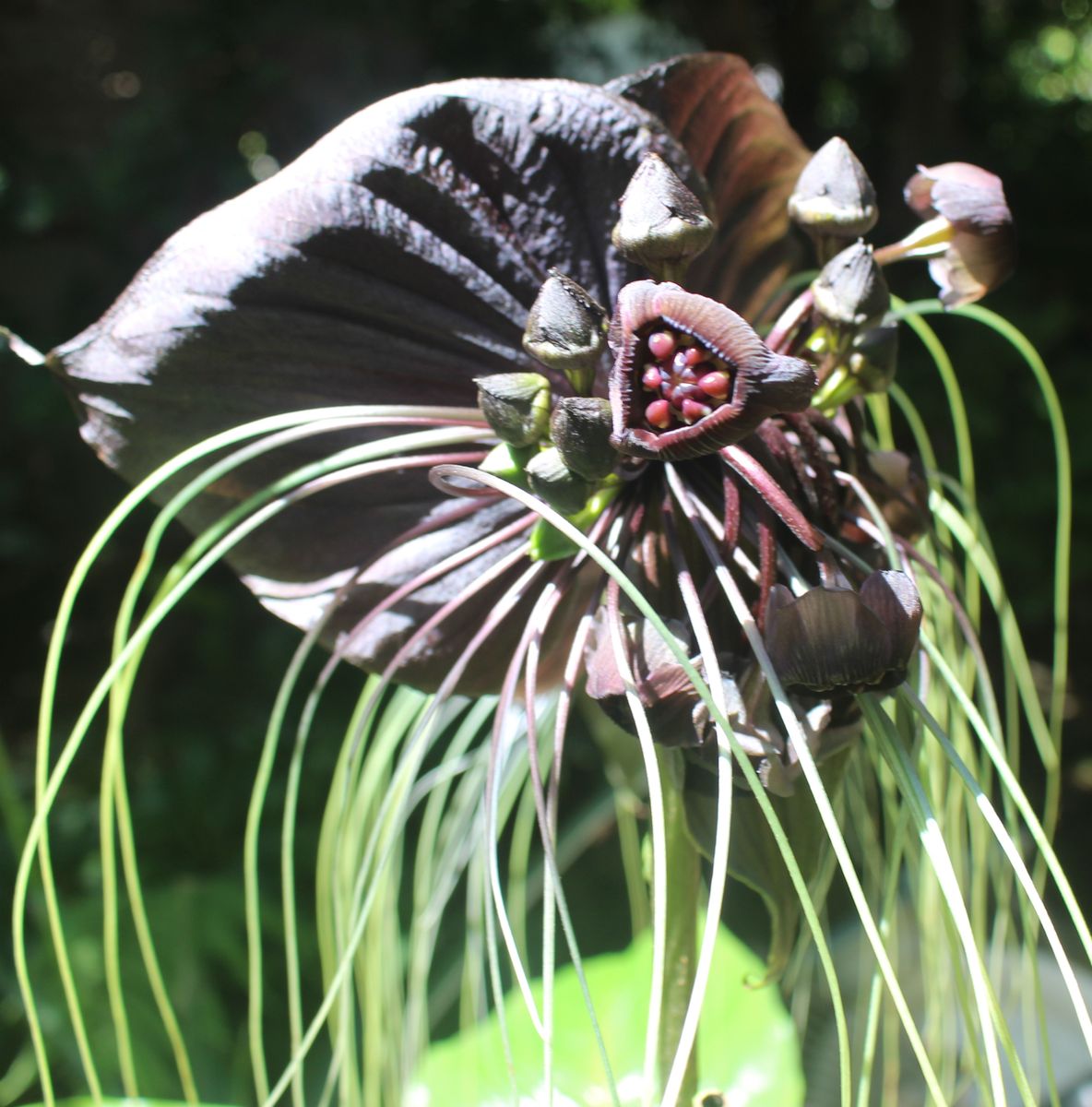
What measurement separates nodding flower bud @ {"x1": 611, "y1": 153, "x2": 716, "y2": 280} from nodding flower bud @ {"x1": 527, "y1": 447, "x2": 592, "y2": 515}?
66mm

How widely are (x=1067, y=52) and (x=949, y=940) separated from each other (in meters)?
3.80

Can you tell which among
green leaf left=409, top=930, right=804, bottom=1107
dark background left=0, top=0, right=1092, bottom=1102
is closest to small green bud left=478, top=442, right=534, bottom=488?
green leaf left=409, top=930, right=804, bottom=1107

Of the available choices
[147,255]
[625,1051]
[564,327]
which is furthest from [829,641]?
[147,255]

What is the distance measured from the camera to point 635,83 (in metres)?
0.41

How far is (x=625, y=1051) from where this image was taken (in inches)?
23.1

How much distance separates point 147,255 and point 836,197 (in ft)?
4.25

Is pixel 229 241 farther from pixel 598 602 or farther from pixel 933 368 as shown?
pixel 933 368

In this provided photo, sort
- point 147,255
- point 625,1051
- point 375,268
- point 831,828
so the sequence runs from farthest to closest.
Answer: point 147,255, point 625,1051, point 375,268, point 831,828

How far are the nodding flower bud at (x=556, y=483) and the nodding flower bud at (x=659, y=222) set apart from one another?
7 centimetres

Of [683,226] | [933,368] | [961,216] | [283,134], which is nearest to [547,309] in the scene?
[683,226]

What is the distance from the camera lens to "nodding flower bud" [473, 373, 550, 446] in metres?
0.34

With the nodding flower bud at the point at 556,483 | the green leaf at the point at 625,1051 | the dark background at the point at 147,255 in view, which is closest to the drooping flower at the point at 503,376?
the nodding flower bud at the point at 556,483

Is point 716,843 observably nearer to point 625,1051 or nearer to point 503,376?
point 503,376

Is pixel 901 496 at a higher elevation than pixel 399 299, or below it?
below
